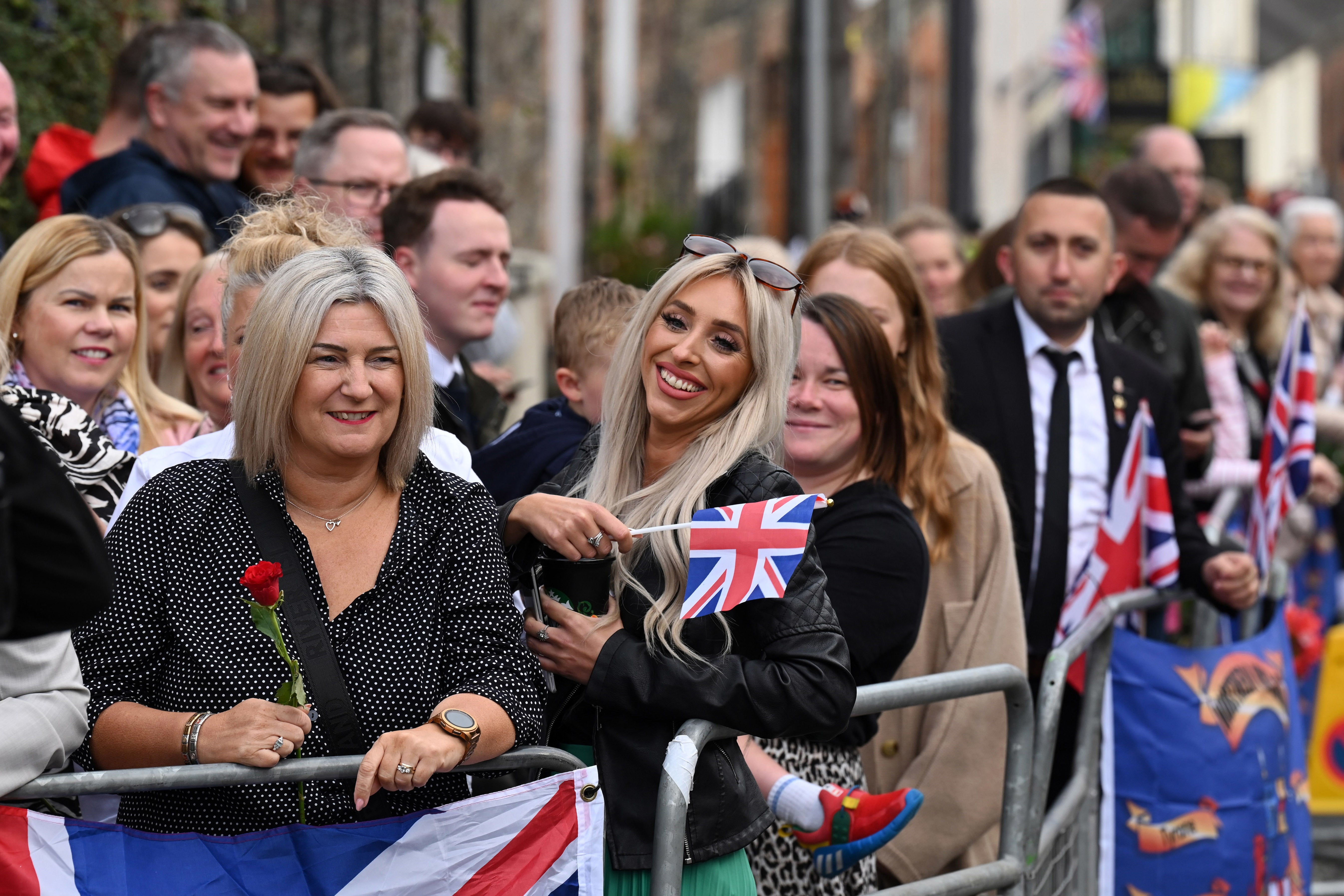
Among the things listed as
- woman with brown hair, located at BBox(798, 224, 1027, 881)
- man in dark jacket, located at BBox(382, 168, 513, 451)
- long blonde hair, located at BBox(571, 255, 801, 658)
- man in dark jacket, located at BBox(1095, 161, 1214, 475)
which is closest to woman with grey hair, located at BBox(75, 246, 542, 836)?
long blonde hair, located at BBox(571, 255, 801, 658)

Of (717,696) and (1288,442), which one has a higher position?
(1288,442)

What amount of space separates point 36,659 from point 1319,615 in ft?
21.8

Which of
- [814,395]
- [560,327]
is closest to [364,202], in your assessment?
[560,327]

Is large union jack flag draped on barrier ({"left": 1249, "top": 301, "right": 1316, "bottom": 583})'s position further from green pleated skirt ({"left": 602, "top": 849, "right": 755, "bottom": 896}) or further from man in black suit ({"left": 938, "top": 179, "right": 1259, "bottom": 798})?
green pleated skirt ({"left": 602, "top": 849, "right": 755, "bottom": 896})

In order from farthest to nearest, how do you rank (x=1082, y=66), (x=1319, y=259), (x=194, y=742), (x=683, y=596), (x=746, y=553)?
(x=1082, y=66) < (x=1319, y=259) < (x=683, y=596) < (x=746, y=553) < (x=194, y=742)

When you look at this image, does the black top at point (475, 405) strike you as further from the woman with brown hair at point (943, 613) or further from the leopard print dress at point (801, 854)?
the leopard print dress at point (801, 854)

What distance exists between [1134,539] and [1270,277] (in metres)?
2.96

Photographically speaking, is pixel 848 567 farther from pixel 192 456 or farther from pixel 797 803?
pixel 192 456

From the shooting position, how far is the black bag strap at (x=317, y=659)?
271 cm

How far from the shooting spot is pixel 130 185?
5320 mm

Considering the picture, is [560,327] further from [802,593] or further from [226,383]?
[802,593]

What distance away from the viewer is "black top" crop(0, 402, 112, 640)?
74.2 inches

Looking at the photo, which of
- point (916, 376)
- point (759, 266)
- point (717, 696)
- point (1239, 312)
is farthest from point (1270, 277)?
point (717, 696)

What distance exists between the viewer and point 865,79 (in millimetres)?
34969
